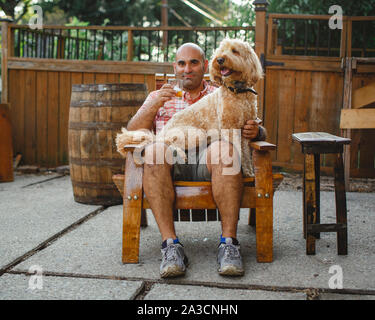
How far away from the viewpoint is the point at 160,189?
2.37 metres

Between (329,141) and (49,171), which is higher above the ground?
(329,141)

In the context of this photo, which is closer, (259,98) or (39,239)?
(39,239)

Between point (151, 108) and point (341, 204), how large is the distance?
136cm

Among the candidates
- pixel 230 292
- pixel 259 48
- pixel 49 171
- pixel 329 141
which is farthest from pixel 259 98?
pixel 230 292

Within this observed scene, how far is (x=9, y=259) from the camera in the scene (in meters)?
2.44

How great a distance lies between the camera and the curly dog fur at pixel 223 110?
2.46m

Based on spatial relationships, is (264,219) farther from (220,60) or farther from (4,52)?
(4,52)

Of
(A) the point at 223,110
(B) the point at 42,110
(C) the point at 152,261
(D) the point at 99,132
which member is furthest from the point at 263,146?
(B) the point at 42,110

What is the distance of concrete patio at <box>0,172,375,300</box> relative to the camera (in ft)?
6.53

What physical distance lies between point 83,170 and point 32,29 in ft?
10.0

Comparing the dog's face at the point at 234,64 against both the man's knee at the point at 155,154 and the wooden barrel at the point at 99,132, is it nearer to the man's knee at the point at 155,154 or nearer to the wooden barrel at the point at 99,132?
the man's knee at the point at 155,154

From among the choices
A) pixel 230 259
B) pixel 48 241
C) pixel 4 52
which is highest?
pixel 4 52

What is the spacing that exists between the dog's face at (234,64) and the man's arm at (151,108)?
0.31m

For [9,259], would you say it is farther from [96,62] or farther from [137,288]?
[96,62]
